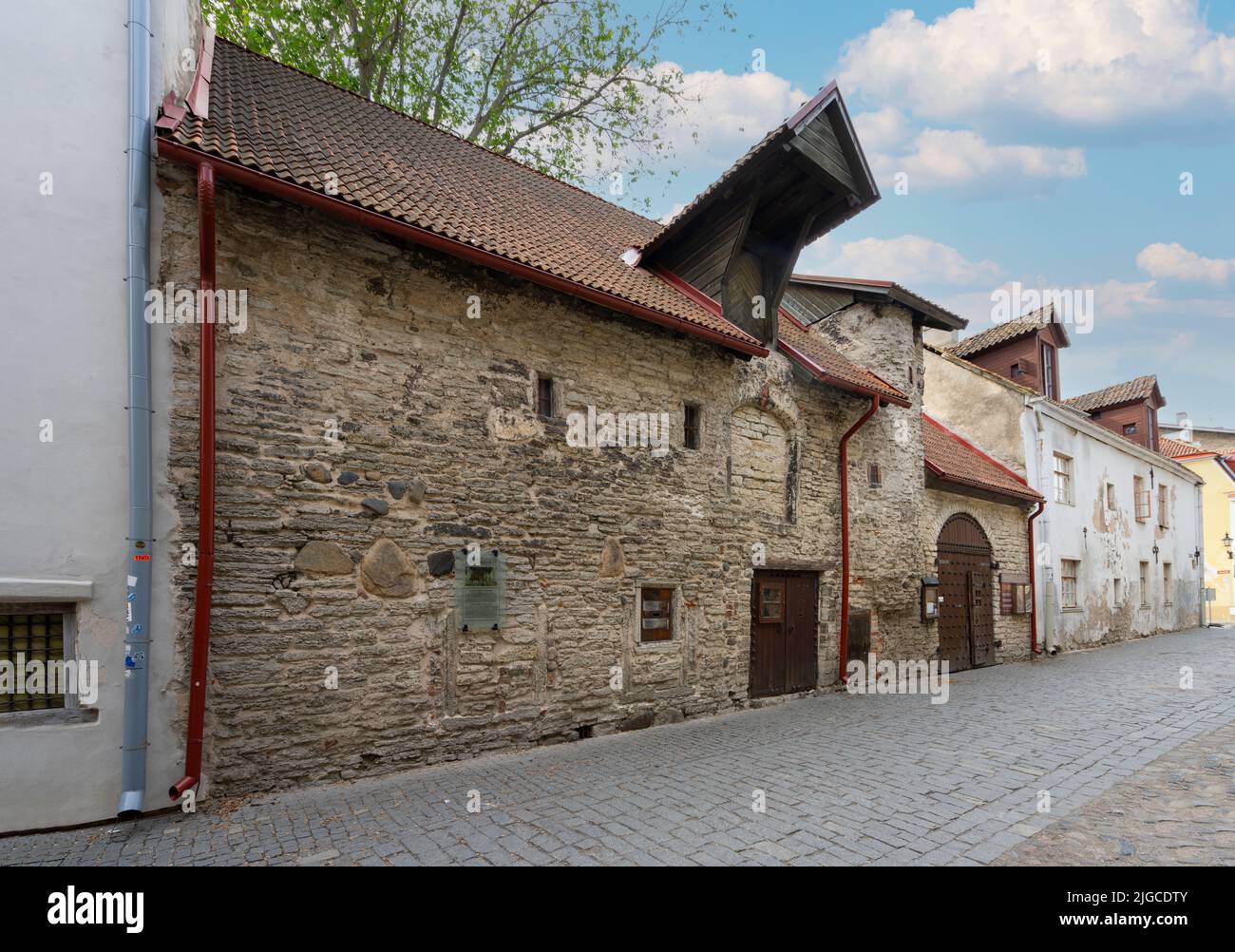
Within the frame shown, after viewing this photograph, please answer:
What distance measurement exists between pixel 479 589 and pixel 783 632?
5.17m

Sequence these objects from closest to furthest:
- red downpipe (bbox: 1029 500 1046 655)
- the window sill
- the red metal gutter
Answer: the window sill
the red metal gutter
red downpipe (bbox: 1029 500 1046 655)

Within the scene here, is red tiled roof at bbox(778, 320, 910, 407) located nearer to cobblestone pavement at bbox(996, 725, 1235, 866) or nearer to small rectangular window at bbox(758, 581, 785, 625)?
small rectangular window at bbox(758, 581, 785, 625)

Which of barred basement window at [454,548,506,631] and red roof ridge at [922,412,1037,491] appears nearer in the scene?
barred basement window at [454,548,506,631]

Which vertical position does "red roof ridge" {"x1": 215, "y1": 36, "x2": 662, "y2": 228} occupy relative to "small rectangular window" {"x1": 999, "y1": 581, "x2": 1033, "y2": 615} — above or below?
above

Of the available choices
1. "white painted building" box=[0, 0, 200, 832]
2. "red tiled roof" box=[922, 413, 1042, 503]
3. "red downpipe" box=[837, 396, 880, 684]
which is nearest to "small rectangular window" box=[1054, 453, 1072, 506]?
"red tiled roof" box=[922, 413, 1042, 503]

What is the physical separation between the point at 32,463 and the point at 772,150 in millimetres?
8513

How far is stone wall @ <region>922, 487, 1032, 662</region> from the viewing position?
1302cm

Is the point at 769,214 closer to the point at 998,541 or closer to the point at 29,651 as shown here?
the point at 998,541

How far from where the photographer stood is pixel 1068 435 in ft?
58.0

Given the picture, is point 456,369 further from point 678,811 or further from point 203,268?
point 678,811

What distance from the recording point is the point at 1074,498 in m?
17.6

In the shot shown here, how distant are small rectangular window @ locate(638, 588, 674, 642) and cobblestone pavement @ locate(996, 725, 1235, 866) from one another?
4291mm

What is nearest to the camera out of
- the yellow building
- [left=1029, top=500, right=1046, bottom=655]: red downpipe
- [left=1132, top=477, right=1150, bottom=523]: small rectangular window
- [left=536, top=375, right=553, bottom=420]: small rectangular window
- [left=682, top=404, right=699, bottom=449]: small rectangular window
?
[left=536, top=375, right=553, bottom=420]: small rectangular window

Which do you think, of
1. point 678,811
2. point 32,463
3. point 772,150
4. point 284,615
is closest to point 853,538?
point 772,150
